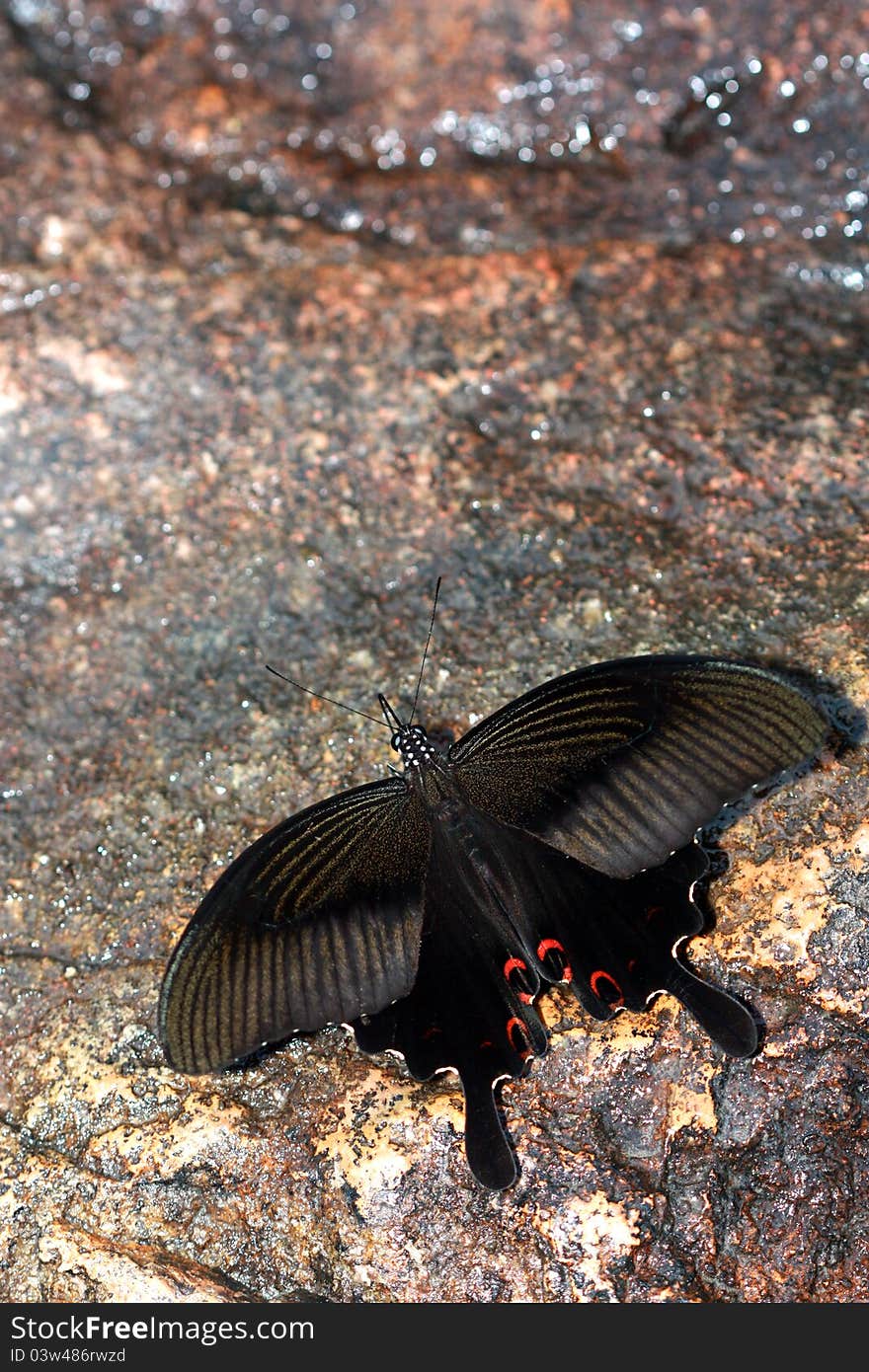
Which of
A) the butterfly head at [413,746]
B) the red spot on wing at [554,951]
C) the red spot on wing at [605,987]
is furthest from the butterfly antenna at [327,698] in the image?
the red spot on wing at [605,987]

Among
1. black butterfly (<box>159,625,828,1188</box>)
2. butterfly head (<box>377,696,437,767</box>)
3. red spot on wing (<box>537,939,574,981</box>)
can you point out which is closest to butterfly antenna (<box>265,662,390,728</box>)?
butterfly head (<box>377,696,437,767</box>)

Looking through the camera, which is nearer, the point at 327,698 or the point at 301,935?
the point at 301,935

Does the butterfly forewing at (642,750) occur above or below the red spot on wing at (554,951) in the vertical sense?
above

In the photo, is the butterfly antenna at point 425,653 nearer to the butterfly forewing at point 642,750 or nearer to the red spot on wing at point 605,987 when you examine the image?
the butterfly forewing at point 642,750

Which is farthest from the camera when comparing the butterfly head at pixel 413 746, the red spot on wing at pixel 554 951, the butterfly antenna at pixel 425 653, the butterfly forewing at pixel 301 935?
the butterfly antenna at pixel 425 653

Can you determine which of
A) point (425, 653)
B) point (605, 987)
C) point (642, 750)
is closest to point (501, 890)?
point (605, 987)

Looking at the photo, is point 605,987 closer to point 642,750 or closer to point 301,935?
point 642,750

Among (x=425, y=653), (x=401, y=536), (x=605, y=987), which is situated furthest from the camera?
(x=401, y=536)
